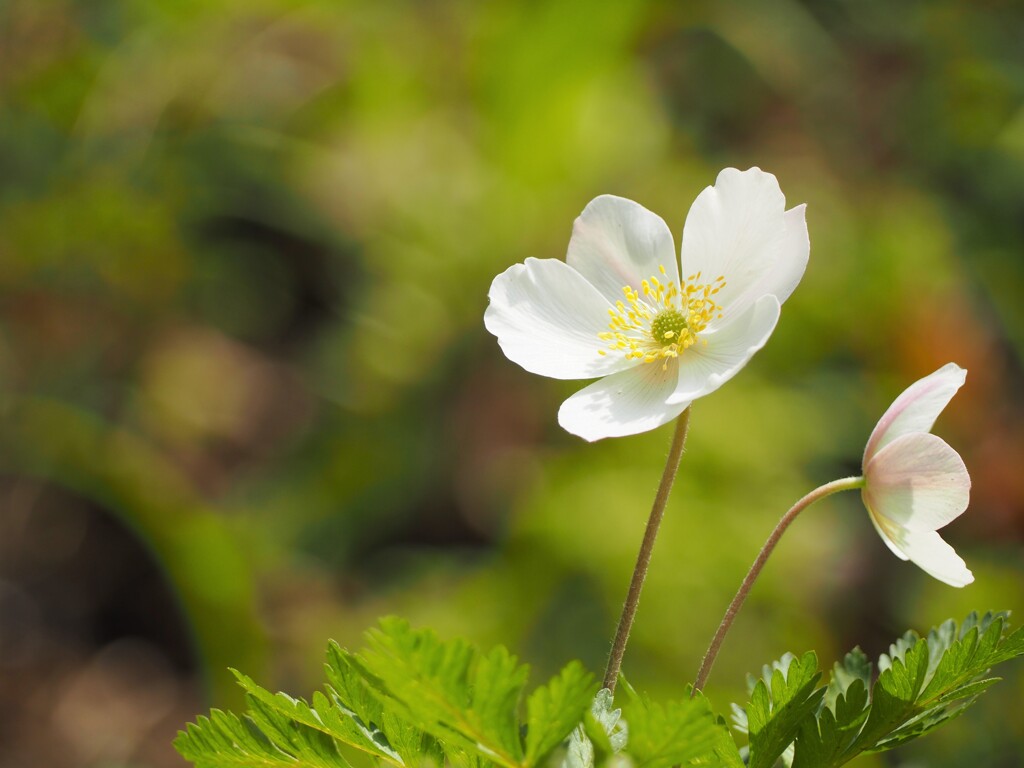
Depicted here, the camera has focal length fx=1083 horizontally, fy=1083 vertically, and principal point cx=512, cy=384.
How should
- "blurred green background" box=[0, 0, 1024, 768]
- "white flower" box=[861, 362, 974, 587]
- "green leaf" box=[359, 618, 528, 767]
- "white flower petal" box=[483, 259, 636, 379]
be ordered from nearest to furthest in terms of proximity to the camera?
"green leaf" box=[359, 618, 528, 767], "white flower" box=[861, 362, 974, 587], "white flower petal" box=[483, 259, 636, 379], "blurred green background" box=[0, 0, 1024, 768]

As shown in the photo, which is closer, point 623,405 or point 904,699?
point 904,699

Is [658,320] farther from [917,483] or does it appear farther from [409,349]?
[409,349]

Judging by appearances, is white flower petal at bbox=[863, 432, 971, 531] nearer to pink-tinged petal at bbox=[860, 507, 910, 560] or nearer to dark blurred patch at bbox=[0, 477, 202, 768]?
pink-tinged petal at bbox=[860, 507, 910, 560]

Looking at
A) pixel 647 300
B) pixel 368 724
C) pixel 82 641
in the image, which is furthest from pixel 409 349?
pixel 368 724

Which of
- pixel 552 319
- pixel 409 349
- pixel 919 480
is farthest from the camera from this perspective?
pixel 409 349

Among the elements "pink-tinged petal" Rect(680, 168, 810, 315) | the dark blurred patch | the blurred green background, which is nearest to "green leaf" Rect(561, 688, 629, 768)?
"pink-tinged petal" Rect(680, 168, 810, 315)

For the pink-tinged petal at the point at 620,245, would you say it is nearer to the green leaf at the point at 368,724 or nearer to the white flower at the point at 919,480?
the white flower at the point at 919,480

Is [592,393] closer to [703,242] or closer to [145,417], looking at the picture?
[703,242]

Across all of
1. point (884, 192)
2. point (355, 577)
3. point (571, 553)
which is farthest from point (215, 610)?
point (884, 192)
